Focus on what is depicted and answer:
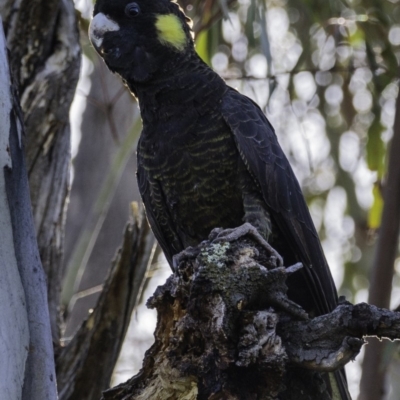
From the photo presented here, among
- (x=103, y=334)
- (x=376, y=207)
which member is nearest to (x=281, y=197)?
(x=103, y=334)

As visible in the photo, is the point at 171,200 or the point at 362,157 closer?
the point at 171,200

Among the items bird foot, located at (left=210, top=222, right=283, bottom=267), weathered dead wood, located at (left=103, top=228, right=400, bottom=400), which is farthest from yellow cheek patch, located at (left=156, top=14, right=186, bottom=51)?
weathered dead wood, located at (left=103, top=228, right=400, bottom=400)

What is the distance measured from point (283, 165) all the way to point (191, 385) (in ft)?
3.81

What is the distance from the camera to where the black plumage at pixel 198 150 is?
2549 millimetres

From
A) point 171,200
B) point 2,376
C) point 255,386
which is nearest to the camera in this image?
point 255,386

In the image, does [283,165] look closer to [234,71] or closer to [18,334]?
[18,334]

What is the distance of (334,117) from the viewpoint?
4824 millimetres

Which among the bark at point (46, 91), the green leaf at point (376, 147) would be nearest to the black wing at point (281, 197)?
the bark at point (46, 91)

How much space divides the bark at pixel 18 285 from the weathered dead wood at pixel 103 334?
0.64 meters

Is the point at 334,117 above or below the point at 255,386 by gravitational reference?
→ above

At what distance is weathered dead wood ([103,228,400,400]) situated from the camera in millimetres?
1637

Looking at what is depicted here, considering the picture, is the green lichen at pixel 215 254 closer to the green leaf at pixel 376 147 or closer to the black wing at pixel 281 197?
the black wing at pixel 281 197

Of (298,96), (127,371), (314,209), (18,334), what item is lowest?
(18,334)

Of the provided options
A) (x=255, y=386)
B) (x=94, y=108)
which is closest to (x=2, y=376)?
(x=255, y=386)
